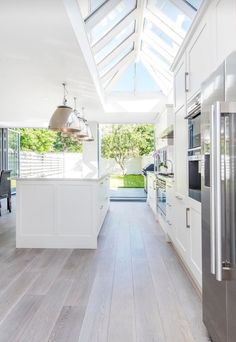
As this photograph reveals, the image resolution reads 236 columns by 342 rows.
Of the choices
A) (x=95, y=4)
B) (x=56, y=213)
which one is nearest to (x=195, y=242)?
(x=56, y=213)

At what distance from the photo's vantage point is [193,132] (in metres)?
2.64

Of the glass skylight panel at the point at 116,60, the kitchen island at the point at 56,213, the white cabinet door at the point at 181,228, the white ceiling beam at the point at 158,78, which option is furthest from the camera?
the white ceiling beam at the point at 158,78

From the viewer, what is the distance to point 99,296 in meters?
2.31

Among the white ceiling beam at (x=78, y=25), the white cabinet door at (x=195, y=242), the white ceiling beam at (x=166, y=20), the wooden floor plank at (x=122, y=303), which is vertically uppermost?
the white ceiling beam at (x=166, y=20)

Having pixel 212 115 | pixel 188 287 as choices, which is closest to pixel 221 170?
pixel 212 115

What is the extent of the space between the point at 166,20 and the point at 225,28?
3.02 metres

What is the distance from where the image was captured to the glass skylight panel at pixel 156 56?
5684mm

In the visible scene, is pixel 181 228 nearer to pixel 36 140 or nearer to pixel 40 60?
pixel 40 60

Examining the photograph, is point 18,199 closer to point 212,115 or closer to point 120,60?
point 212,115

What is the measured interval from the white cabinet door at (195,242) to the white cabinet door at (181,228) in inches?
6.3

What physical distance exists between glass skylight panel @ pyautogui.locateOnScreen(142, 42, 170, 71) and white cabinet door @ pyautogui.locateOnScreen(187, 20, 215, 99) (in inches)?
122

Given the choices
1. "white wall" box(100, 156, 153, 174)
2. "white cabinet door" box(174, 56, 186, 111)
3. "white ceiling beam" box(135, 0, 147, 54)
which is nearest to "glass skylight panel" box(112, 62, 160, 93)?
"white ceiling beam" box(135, 0, 147, 54)

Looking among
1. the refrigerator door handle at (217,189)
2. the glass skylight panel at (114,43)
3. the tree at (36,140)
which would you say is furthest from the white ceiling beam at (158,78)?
the tree at (36,140)

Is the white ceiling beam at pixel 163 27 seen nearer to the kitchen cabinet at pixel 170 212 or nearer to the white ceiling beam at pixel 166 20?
the white ceiling beam at pixel 166 20
